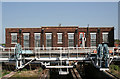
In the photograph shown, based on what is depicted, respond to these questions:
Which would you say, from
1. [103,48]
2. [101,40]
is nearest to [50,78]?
[103,48]

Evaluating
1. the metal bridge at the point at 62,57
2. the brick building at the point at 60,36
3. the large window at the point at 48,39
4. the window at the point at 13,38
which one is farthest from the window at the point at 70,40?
the window at the point at 13,38

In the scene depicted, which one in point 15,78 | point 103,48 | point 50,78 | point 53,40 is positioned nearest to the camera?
point 15,78

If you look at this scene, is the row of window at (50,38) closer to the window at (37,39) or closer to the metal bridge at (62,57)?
the window at (37,39)

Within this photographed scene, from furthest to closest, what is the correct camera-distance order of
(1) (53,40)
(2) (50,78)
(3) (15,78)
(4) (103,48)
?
(1) (53,40)
(2) (50,78)
(4) (103,48)
(3) (15,78)

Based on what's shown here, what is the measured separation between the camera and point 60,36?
22.1 metres

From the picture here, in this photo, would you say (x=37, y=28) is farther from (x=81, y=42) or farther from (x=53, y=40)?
(x=81, y=42)

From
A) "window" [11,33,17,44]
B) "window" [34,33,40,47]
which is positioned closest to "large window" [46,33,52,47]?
"window" [34,33,40,47]

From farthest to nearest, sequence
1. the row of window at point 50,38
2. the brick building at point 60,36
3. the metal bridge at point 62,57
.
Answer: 1. the row of window at point 50,38
2. the brick building at point 60,36
3. the metal bridge at point 62,57

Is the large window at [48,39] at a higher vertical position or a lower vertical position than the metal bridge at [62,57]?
higher

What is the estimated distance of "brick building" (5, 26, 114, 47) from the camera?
72.3 feet

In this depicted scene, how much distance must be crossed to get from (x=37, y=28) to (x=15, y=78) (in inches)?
451

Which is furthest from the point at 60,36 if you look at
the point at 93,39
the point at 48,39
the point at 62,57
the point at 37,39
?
the point at 62,57

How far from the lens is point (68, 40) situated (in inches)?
871

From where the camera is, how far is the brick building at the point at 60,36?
22.0 metres
